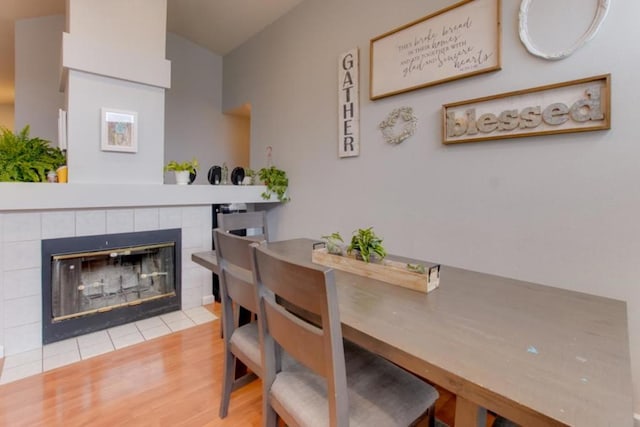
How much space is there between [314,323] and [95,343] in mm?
2044

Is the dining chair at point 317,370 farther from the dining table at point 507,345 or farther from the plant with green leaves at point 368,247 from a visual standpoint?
the plant with green leaves at point 368,247

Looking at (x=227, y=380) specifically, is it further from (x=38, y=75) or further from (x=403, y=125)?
(x=38, y=75)

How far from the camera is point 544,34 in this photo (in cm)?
154

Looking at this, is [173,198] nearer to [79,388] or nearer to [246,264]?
[79,388]

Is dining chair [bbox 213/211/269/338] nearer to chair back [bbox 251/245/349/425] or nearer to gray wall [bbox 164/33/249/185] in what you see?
chair back [bbox 251/245/349/425]

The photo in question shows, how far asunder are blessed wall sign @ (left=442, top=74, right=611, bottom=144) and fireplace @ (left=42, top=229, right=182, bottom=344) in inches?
93.1

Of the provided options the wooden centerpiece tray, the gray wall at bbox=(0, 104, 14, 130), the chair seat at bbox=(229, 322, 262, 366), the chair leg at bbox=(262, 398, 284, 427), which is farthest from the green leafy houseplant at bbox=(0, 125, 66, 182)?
the gray wall at bbox=(0, 104, 14, 130)

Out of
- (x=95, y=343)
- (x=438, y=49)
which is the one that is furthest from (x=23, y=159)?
(x=438, y=49)

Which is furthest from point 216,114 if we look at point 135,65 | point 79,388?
point 79,388

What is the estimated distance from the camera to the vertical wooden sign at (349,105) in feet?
8.00

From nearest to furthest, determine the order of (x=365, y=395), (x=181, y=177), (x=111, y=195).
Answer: (x=365, y=395), (x=111, y=195), (x=181, y=177)

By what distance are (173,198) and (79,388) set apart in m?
1.41

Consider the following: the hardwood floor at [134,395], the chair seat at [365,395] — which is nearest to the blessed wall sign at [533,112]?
the chair seat at [365,395]

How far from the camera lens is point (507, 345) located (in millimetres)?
775
